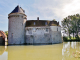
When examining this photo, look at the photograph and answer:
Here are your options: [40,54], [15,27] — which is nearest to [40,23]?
[15,27]

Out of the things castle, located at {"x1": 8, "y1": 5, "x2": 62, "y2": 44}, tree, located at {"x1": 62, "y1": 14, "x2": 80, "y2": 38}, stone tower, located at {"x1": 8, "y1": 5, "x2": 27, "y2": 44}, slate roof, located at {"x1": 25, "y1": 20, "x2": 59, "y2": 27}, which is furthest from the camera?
tree, located at {"x1": 62, "y1": 14, "x2": 80, "y2": 38}

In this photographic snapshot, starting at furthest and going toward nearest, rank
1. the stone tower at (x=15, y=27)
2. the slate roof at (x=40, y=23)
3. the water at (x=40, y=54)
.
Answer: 1. the slate roof at (x=40, y=23)
2. the stone tower at (x=15, y=27)
3. the water at (x=40, y=54)

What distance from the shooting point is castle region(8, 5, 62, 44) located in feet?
70.2

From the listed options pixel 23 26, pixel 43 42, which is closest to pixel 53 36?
pixel 43 42

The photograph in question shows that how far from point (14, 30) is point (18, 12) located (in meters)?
5.25

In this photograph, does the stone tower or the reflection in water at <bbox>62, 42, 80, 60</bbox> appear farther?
the stone tower

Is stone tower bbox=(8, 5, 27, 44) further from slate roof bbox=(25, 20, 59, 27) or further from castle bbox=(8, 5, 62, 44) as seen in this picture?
slate roof bbox=(25, 20, 59, 27)

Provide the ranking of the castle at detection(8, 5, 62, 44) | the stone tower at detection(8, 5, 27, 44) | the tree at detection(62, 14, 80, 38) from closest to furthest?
the stone tower at detection(8, 5, 27, 44) < the castle at detection(8, 5, 62, 44) < the tree at detection(62, 14, 80, 38)

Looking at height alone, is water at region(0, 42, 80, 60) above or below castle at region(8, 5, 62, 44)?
below

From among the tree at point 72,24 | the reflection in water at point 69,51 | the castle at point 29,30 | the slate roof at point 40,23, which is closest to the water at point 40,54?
the reflection in water at point 69,51

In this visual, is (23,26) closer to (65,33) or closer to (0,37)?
(0,37)

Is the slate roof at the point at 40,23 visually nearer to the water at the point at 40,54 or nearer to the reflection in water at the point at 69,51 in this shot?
the reflection in water at the point at 69,51

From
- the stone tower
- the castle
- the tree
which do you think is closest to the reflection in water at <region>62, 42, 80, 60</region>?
the castle

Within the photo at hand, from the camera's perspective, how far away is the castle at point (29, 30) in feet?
70.2
